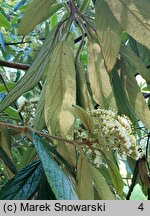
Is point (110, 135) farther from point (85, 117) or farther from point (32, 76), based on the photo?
point (32, 76)

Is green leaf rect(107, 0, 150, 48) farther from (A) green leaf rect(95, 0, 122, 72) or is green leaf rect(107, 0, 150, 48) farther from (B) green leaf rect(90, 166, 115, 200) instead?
(B) green leaf rect(90, 166, 115, 200)

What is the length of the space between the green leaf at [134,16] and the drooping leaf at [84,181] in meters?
0.19

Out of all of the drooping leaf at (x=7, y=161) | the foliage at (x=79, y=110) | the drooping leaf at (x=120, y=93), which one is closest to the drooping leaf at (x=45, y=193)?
the foliage at (x=79, y=110)

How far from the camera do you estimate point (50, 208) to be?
503 millimetres

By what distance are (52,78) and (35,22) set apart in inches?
6.6

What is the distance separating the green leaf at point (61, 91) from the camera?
1.98 feet

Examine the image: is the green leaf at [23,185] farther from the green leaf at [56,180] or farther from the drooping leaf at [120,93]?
the drooping leaf at [120,93]

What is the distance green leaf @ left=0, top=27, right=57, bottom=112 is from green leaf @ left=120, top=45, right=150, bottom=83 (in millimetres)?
137

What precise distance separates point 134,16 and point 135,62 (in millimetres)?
157

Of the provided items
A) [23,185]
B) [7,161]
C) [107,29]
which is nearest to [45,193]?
[23,185]

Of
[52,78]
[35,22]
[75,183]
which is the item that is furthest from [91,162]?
[35,22]

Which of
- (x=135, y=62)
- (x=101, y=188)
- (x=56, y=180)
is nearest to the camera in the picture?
(x=56, y=180)

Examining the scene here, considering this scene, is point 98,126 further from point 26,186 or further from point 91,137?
→ point 26,186

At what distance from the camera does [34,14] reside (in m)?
0.77
